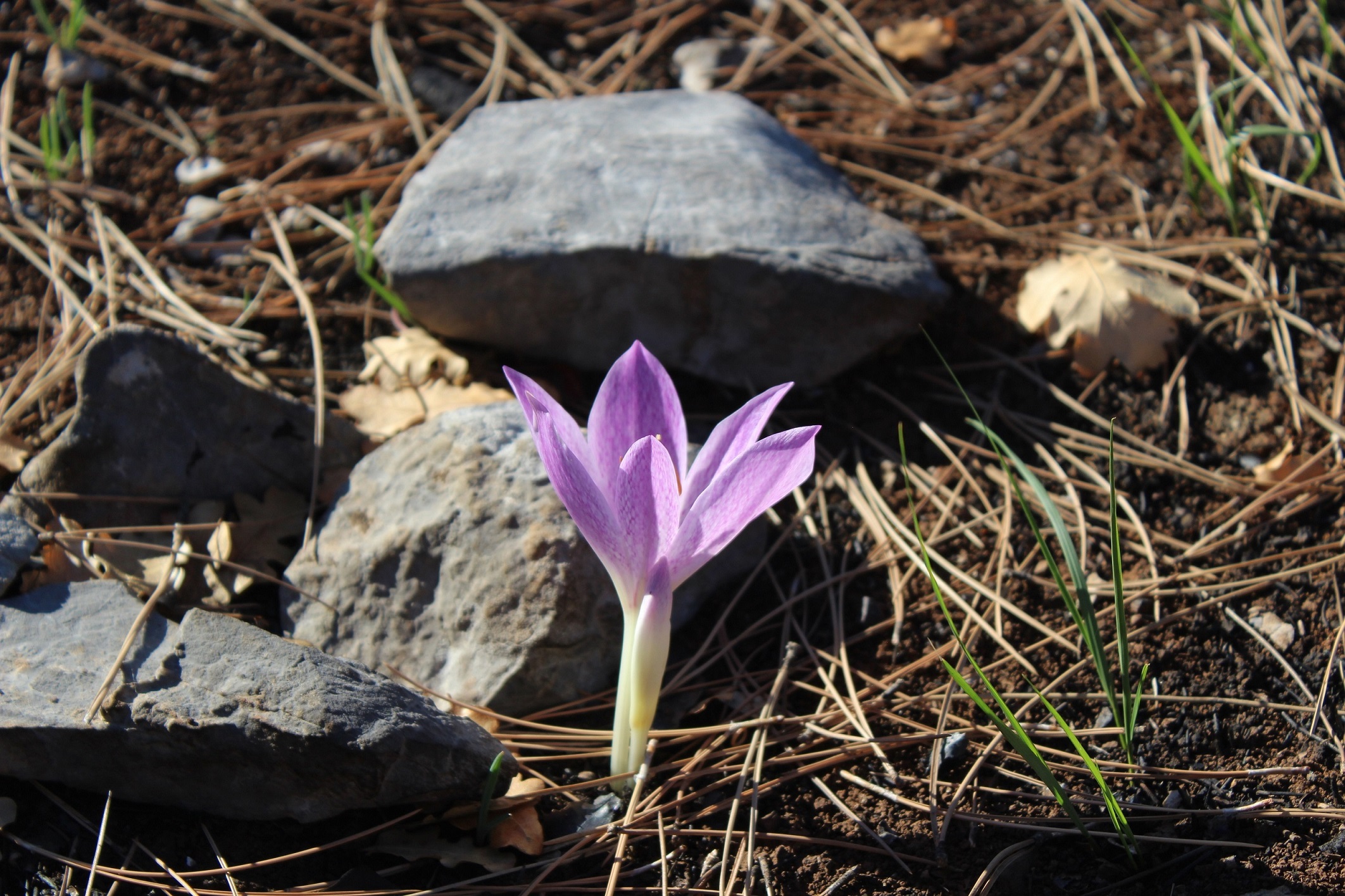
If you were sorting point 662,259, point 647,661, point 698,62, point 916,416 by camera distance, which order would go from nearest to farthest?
point 647,661, point 662,259, point 916,416, point 698,62

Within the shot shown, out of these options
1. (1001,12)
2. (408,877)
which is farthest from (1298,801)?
(1001,12)

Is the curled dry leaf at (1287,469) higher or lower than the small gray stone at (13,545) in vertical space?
lower

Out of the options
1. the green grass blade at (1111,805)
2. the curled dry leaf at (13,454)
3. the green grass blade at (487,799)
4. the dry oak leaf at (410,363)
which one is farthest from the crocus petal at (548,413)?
the curled dry leaf at (13,454)

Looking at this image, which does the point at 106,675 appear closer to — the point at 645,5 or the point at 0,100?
the point at 0,100

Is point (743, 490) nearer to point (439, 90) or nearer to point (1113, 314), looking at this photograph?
point (1113, 314)

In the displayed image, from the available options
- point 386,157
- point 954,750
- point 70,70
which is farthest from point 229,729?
point 70,70

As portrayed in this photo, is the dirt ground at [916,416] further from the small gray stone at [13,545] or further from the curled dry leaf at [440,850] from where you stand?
the small gray stone at [13,545]
